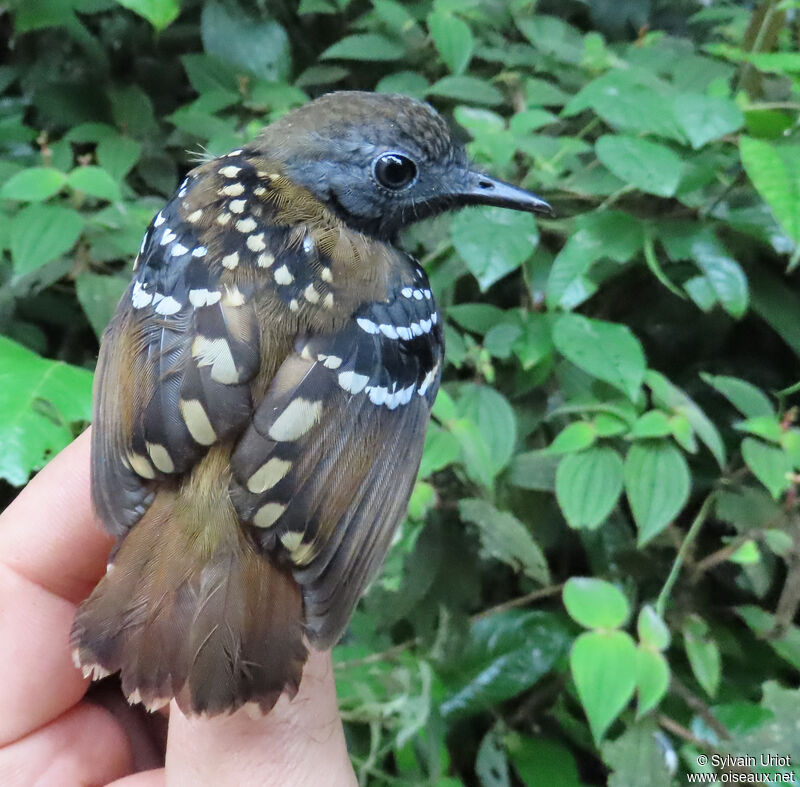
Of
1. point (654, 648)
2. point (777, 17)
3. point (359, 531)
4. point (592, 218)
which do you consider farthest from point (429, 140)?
point (777, 17)

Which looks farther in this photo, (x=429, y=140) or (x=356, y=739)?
(x=356, y=739)

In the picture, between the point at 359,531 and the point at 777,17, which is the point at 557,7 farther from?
the point at 359,531

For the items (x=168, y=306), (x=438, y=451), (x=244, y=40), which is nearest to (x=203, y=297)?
(x=168, y=306)

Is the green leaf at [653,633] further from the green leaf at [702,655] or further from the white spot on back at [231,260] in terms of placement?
the white spot on back at [231,260]

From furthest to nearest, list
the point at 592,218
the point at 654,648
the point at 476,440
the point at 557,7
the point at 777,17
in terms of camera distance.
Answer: the point at 557,7, the point at 777,17, the point at 592,218, the point at 476,440, the point at 654,648

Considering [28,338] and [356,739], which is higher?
[28,338]

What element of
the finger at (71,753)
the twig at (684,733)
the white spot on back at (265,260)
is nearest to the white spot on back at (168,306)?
the white spot on back at (265,260)

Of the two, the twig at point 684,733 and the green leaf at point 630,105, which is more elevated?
the green leaf at point 630,105

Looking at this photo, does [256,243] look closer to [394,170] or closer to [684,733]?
[394,170]
